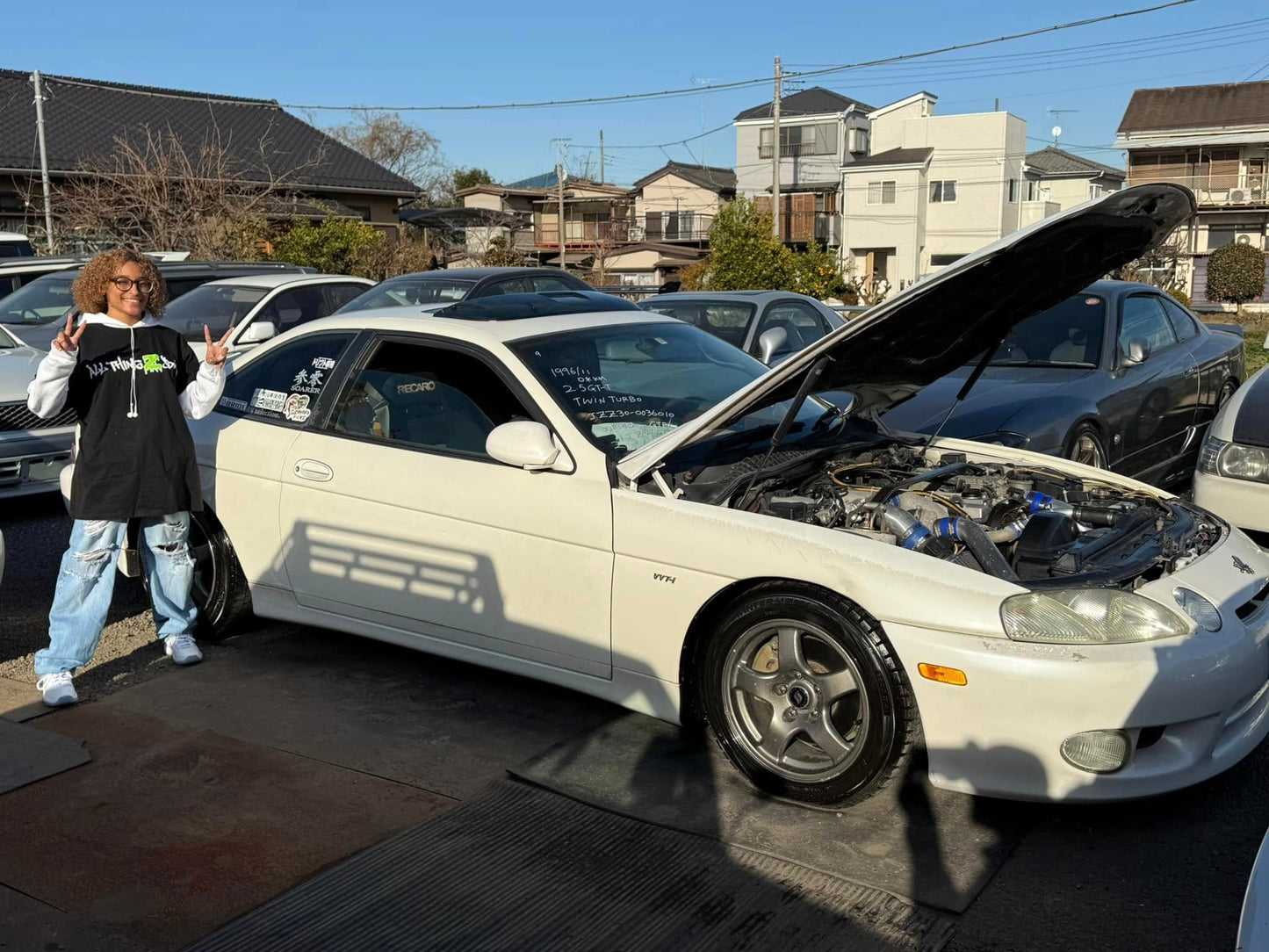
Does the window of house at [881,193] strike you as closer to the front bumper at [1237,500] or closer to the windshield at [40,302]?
the windshield at [40,302]

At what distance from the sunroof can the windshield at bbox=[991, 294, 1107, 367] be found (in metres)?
3.29

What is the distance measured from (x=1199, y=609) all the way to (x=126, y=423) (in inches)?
158

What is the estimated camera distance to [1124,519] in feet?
14.4

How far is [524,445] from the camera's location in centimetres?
417

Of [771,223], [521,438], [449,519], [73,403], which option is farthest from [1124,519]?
[771,223]

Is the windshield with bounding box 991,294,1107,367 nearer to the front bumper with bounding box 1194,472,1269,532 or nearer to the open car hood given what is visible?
the front bumper with bounding box 1194,472,1269,532

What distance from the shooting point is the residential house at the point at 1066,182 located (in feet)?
189

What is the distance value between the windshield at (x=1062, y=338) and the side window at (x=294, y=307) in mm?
6895

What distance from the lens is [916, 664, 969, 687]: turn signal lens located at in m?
3.39

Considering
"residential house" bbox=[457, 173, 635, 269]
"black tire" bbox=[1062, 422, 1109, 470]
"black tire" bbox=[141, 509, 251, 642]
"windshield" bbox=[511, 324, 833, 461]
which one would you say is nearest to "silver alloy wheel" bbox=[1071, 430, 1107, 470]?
"black tire" bbox=[1062, 422, 1109, 470]

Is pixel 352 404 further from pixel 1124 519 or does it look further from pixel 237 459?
pixel 1124 519

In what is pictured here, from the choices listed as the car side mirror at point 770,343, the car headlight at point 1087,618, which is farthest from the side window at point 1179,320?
the car headlight at point 1087,618

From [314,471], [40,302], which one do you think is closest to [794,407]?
[314,471]

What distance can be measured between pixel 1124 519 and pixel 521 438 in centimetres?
225
